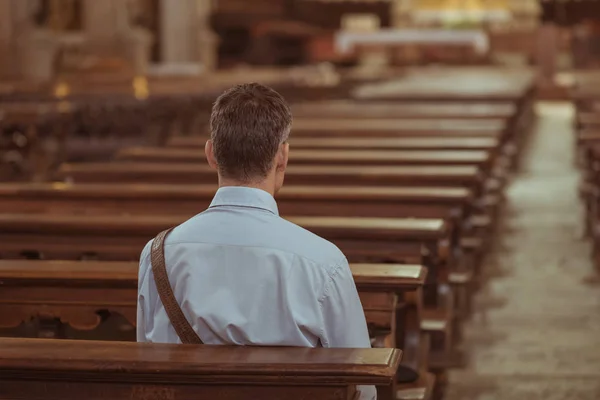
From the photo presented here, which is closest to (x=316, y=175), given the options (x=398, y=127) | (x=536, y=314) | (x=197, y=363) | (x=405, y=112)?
(x=536, y=314)

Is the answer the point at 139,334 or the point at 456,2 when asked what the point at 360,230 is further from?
the point at 456,2

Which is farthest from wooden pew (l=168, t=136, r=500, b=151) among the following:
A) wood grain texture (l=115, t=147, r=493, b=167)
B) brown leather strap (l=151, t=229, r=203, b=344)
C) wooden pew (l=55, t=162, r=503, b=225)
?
brown leather strap (l=151, t=229, r=203, b=344)

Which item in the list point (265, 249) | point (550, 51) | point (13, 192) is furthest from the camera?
point (550, 51)

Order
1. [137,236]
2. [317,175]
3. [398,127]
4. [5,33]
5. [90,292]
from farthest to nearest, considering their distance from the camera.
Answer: [5,33] → [398,127] → [317,175] → [137,236] → [90,292]

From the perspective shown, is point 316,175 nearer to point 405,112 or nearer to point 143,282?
point 143,282

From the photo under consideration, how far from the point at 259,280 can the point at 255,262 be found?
0.12 ft

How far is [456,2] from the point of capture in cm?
2495

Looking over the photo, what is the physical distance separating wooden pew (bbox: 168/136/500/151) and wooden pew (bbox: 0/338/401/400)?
4.48 metres

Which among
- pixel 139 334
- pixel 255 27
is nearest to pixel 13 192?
pixel 139 334

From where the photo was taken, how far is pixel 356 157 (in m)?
6.04

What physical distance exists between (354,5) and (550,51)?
4.71m

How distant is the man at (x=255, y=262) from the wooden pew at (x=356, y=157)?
369cm

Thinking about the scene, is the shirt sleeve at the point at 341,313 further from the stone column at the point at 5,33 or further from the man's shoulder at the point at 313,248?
the stone column at the point at 5,33

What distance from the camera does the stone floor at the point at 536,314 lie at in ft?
13.8
